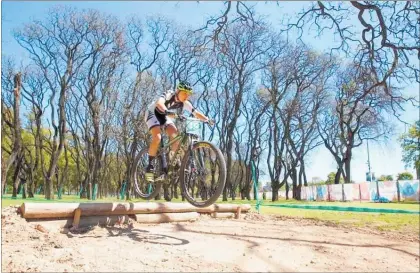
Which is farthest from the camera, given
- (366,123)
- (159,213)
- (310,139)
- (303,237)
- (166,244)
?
(310,139)

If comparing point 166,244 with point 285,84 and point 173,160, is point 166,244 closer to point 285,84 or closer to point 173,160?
point 173,160

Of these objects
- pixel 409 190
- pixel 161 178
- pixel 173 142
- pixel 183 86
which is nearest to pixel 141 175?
pixel 161 178

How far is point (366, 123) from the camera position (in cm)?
3188

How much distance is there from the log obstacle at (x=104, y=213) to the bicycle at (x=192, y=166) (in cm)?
151

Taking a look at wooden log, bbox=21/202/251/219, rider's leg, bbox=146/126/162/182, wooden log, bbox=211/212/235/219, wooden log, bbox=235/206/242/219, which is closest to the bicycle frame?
rider's leg, bbox=146/126/162/182

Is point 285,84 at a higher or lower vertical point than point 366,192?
higher

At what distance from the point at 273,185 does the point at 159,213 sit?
83.4 ft

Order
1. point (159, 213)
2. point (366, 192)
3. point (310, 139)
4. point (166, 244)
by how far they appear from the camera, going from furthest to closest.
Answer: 1. point (310, 139)
2. point (366, 192)
3. point (159, 213)
4. point (166, 244)

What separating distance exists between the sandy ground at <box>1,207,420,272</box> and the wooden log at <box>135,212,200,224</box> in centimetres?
25

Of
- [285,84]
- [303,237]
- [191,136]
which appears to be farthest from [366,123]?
[191,136]

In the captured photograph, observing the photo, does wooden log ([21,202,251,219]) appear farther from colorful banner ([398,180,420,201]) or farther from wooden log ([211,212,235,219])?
colorful banner ([398,180,420,201])

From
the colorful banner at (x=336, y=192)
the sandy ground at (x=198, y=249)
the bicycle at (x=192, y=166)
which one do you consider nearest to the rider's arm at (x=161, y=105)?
the bicycle at (x=192, y=166)

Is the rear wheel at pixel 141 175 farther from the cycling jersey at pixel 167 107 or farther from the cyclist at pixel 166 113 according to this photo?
the cycling jersey at pixel 167 107

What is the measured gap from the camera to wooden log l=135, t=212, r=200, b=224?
8688 millimetres
